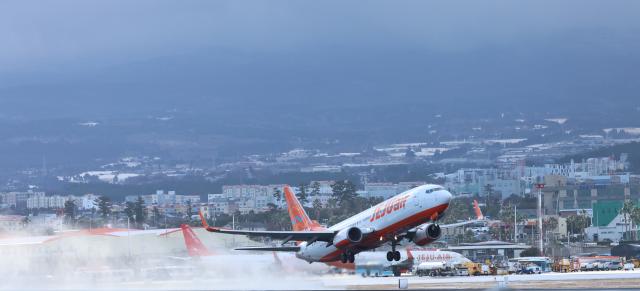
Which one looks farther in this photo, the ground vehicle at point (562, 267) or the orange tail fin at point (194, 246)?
the ground vehicle at point (562, 267)

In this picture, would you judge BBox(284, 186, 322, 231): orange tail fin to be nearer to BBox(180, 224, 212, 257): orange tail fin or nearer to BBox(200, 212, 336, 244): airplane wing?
BBox(200, 212, 336, 244): airplane wing

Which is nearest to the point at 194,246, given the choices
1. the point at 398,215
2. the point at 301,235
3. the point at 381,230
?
the point at 301,235

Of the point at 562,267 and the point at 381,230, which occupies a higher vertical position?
the point at 381,230

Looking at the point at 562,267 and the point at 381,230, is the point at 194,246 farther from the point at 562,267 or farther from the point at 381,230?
the point at 562,267

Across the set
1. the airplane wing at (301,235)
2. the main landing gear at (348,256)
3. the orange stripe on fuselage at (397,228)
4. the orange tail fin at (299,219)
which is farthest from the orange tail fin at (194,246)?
the orange stripe on fuselage at (397,228)

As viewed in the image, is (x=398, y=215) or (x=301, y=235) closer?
(x=398, y=215)

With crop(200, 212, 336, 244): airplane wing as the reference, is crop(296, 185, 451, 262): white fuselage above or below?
above

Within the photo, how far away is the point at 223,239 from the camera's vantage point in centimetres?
13350

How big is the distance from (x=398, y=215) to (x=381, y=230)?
1.90 meters

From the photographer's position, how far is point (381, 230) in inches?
3654

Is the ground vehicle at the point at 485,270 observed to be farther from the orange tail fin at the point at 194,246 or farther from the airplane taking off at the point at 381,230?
the orange tail fin at the point at 194,246

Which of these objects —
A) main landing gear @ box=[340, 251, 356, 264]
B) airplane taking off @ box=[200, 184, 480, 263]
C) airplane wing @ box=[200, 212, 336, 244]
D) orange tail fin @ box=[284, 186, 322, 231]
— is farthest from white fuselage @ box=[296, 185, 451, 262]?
orange tail fin @ box=[284, 186, 322, 231]

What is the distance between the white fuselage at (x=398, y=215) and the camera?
3575 inches

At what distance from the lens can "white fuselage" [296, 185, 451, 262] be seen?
9081cm
